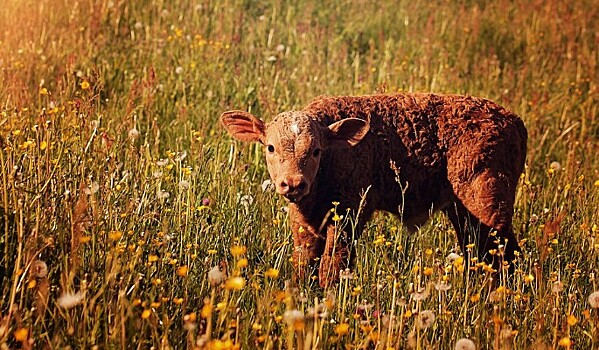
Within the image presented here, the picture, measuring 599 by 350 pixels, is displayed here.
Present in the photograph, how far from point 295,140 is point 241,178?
3.86ft

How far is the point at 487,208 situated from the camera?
5.49 metres

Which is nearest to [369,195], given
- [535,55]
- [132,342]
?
[132,342]

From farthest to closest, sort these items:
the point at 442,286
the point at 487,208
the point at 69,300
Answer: the point at 487,208 → the point at 442,286 → the point at 69,300

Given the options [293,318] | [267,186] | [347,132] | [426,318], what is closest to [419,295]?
[426,318]

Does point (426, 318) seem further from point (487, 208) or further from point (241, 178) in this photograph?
point (241, 178)

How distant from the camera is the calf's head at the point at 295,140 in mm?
4785

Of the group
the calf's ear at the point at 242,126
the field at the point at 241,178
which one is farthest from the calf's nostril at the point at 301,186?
the calf's ear at the point at 242,126

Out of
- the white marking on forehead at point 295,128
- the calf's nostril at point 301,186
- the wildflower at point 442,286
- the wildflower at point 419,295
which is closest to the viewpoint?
the wildflower at point 419,295

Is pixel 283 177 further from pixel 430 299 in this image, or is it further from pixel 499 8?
pixel 499 8

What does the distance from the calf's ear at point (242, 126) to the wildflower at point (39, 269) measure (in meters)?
1.91

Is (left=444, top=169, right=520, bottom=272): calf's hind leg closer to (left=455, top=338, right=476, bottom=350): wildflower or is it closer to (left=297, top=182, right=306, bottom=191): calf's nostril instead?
(left=297, top=182, right=306, bottom=191): calf's nostril

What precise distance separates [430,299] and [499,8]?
307 inches

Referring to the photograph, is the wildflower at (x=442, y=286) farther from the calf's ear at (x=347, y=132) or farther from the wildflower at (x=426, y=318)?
the calf's ear at (x=347, y=132)

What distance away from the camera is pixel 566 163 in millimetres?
7402
